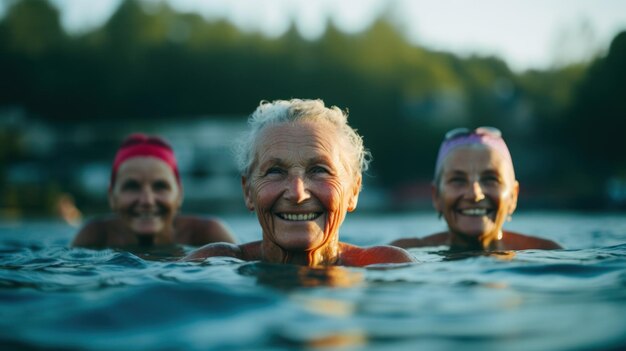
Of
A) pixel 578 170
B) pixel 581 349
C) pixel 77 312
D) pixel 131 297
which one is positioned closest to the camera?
pixel 581 349

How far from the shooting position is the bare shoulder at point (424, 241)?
6703 mm

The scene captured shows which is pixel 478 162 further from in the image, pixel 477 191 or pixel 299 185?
pixel 299 185

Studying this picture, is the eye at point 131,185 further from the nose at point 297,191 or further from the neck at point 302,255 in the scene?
the nose at point 297,191

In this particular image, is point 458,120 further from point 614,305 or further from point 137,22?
point 614,305

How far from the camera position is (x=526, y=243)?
6383 millimetres

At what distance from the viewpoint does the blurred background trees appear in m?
48.9

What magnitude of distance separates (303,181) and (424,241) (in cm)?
A: 300

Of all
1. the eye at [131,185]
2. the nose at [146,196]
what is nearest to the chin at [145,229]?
the nose at [146,196]

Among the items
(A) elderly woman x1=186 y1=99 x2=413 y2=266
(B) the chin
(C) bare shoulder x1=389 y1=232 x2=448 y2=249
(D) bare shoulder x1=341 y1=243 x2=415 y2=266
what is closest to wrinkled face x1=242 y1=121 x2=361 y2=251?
(A) elderly woman x1=186 y1=99 x2=413 y2=266

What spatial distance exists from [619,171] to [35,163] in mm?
39360

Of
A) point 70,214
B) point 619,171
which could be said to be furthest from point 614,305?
point 619,171

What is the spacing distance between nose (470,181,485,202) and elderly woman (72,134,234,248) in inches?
113

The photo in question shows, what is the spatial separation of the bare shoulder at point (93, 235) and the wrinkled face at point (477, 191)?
12.4 ft

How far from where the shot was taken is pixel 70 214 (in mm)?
22641
